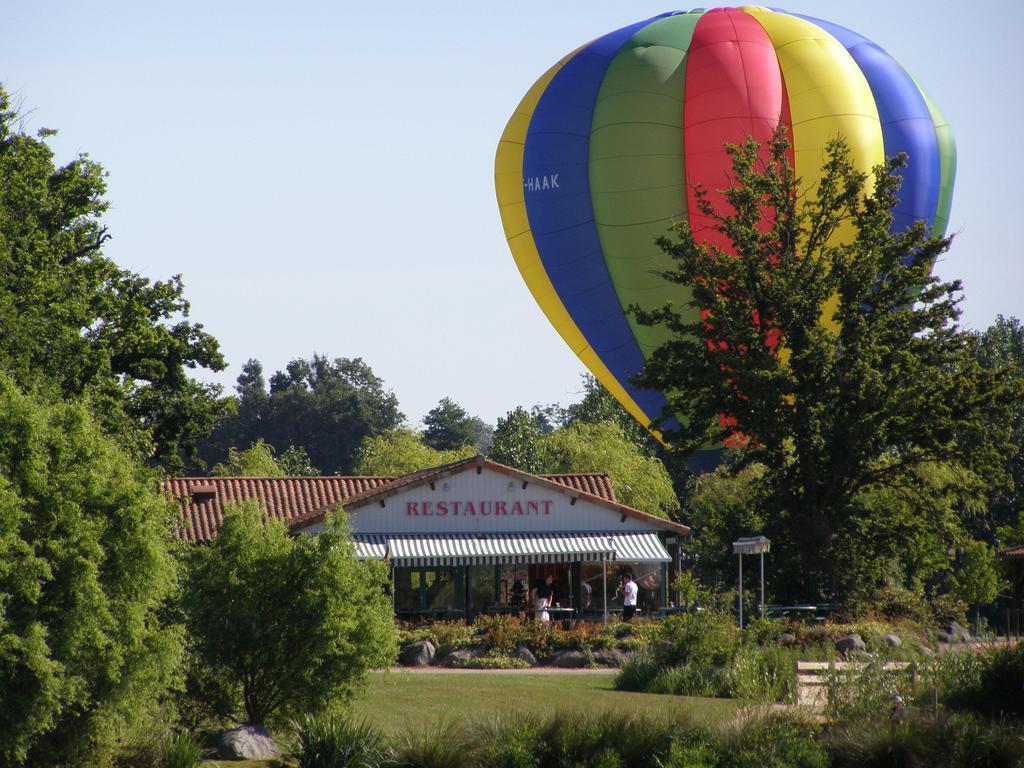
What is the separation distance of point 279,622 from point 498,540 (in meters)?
21.9

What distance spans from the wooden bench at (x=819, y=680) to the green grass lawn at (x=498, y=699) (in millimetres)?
1059

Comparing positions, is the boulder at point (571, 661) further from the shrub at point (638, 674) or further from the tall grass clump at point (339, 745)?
the tall grass clump at point (339, 745)

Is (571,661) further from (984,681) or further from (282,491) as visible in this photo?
(282,491)

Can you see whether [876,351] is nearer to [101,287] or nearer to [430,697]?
[430,697]

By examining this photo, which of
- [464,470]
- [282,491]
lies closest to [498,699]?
[464,470]

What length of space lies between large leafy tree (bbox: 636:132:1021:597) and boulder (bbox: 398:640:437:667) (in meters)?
7.92

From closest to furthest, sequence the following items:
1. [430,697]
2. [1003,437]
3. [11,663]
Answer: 1. [11,663]
2. [430,697]
3. [1003,437]

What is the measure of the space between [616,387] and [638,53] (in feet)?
32.7

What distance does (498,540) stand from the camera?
4434cm

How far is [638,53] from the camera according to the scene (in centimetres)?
4550

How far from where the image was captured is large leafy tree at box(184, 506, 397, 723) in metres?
22.5

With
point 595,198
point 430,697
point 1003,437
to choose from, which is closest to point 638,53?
point 595,198

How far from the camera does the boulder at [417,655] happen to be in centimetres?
3434

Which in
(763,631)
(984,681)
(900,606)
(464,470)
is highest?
(464,470)
